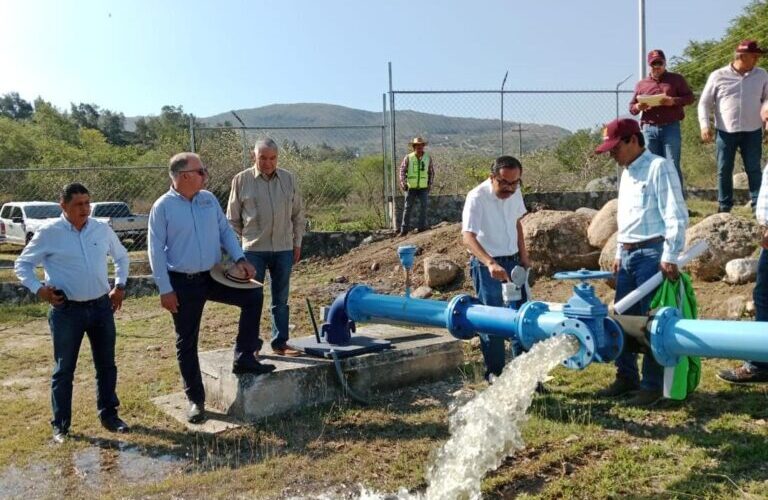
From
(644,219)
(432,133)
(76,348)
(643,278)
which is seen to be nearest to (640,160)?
(644,219)

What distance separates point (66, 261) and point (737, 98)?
610 centimetres

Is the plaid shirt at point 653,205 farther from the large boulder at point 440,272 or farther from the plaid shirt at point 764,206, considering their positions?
the large boulder at point 440,272

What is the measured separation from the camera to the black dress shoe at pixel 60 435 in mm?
4737

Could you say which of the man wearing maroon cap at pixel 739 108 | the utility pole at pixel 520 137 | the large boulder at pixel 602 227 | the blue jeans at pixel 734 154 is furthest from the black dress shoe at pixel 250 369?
the utility pole at pixel 520 137

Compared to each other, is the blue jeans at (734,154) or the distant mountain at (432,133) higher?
the distant mountain at (432,133)

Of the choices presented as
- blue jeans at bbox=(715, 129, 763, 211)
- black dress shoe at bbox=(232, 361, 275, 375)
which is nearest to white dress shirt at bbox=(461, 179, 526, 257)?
black dress shoe at bbox=(232, 361, 275, 375)

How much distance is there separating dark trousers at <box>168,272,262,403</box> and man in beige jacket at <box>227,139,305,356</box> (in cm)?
40

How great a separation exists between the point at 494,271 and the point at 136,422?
263 cm

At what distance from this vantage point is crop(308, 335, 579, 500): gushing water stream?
3.55 meters

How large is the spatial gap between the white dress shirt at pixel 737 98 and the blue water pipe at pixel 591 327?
4.41 meters

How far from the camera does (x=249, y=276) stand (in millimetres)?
4762

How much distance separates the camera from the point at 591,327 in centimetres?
334

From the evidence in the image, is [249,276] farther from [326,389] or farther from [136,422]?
[136,422]

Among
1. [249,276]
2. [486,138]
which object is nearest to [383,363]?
[249,276]
